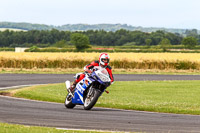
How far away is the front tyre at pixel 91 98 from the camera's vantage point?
1484 centimetres

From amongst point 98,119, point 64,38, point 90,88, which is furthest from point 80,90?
point 64,38

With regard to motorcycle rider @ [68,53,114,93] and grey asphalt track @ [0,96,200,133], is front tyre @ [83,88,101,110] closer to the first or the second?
grey asphalt track @ [0,96,200,133]

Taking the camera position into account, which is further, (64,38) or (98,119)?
(64,38)

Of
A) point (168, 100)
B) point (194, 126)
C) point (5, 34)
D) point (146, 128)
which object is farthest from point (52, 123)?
point (5, 34)

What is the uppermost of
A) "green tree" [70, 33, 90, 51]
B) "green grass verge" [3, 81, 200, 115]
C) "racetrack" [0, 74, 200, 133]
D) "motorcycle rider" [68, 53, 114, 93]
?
"motorcycle rider" [68, 53, 114, 93]

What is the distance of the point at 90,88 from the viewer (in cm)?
1516

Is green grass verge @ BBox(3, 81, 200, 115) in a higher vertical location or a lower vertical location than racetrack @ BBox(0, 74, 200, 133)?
lower

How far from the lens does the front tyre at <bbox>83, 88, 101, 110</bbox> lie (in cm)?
1484

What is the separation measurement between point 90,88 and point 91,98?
0.33 meters

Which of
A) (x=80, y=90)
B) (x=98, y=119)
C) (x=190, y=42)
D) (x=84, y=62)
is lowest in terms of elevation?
(x=190, y=42)

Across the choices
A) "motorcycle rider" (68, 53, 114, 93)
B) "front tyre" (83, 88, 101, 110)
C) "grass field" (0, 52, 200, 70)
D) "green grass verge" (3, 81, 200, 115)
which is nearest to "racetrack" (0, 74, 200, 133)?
"front tyre" (83, 88, 101, 110)

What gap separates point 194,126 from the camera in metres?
12.0

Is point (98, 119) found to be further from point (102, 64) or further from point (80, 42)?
point (80, 42)

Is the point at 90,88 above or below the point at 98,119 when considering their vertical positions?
above
